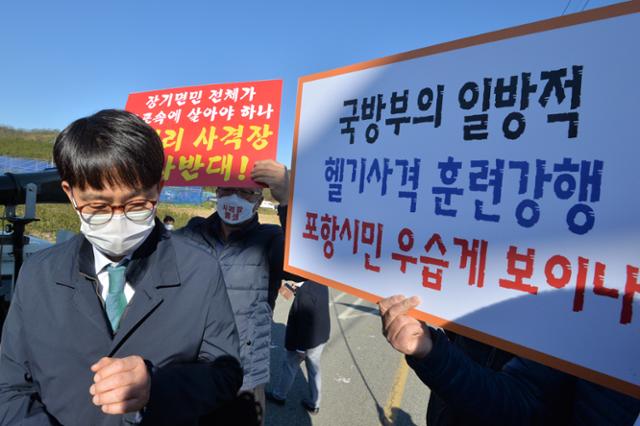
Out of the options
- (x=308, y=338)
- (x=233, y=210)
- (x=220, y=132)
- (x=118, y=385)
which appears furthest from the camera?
(x=308, y=338)

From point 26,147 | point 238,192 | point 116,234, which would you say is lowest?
point 116,234

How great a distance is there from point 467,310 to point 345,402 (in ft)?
10.2

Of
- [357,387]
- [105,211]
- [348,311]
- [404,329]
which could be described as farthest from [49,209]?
[404,329]

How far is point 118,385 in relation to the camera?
0.92 metres

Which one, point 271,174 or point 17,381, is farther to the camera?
point 271,174

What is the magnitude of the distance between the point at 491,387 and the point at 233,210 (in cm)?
174

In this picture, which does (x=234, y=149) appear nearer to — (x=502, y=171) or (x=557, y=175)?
(x=502, y=171)

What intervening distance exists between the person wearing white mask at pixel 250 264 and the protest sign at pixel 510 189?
690mm

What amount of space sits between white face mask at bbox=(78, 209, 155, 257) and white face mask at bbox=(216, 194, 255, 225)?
1.10m

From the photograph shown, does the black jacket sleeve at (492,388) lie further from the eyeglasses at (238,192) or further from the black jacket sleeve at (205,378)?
the eyeglasses at (238,192)

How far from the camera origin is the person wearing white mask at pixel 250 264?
2.10m

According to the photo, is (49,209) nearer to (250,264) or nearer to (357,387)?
(357,387)

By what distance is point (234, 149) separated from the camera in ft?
6.28

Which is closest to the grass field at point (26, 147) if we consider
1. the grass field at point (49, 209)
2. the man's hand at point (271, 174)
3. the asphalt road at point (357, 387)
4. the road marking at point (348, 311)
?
the grass field at point (49, 209)
